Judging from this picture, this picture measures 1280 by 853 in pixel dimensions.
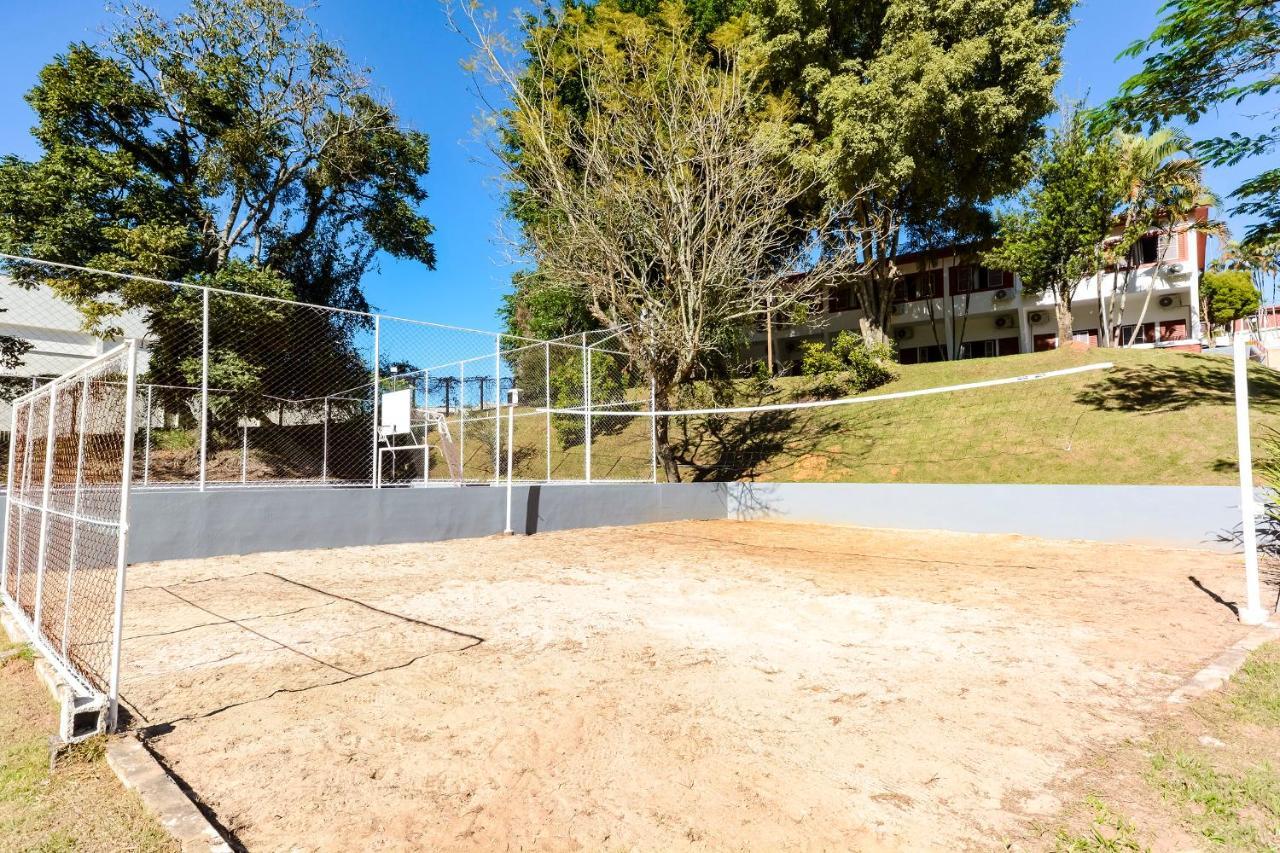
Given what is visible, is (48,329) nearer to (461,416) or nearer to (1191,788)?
(461,416)

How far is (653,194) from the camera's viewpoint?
13180 millimetres

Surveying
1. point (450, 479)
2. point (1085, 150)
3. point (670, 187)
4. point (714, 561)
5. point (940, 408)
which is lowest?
point (714, 561)

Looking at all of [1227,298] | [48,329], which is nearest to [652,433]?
[48,329]

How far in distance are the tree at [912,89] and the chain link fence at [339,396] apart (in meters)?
7.76

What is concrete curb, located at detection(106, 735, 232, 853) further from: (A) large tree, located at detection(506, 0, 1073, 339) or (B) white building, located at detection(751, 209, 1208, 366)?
(B) white building, located at detection(751, 209, 1208, 366)

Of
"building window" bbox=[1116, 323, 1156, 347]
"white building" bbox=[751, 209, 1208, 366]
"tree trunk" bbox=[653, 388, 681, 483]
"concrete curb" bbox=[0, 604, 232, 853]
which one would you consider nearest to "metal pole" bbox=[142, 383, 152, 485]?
"tree trunk" bbox=[653, 388, 681, 483]

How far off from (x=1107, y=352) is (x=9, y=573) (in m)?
22.1

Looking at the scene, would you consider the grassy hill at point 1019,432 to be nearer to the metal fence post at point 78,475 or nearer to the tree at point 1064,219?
the tree at point 1064,219

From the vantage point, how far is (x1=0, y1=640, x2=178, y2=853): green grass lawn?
6.69ft

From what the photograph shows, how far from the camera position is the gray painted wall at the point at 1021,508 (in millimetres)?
8602

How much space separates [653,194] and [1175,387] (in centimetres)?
1201

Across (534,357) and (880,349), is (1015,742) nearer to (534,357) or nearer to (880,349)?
(534,357)

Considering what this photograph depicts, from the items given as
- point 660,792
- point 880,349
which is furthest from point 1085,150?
point 660,792

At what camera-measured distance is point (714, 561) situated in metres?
8.02
